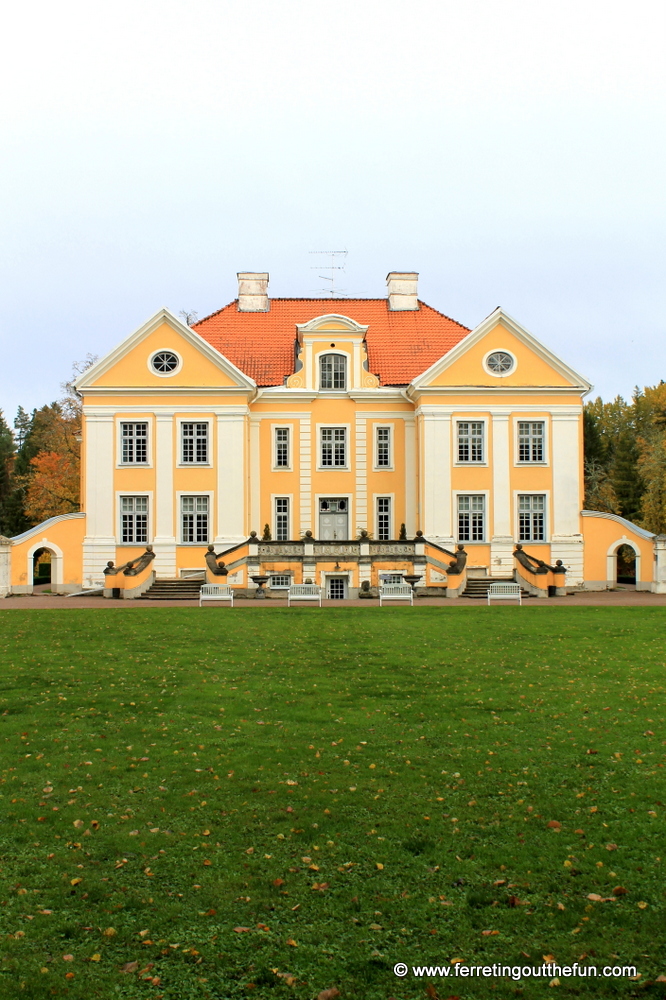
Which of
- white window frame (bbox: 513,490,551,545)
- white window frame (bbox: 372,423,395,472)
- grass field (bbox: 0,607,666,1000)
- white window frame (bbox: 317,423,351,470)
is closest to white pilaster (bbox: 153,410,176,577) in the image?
white window frame (bbox: 317,423,351,470)

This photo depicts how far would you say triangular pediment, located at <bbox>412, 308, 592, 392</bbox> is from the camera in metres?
34.0

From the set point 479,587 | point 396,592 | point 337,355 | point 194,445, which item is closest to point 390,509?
point 479,587

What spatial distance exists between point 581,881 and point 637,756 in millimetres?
2943

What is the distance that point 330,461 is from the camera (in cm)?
3575

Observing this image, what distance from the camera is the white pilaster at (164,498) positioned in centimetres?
3325

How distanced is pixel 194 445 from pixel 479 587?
41.3 ft

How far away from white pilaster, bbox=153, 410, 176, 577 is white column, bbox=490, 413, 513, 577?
12733 millimetres

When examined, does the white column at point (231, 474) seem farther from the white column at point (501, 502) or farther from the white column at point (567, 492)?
the white column at point (567, 492)

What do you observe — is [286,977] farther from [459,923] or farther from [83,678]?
[83,678]

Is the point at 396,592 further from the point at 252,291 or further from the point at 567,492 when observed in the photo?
the point at 252,291

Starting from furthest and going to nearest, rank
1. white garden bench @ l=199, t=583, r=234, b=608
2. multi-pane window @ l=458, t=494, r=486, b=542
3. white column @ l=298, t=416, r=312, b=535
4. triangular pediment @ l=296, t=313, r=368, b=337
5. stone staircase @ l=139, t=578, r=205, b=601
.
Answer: white column @ l=298, t=416, r=312, b=535 < triangular pediment @ l=296, t=313, r=368, b=337 < multi-pane window @ l=458, t=494, r=486, b=542 < stone staircase @ l=139, t=578, r=205, b=601 < white garden bench @ l=199, t=583, r=234, b=608

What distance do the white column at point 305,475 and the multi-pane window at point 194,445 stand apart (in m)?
4.01

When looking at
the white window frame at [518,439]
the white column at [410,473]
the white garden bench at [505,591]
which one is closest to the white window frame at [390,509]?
the white column at [410,473]

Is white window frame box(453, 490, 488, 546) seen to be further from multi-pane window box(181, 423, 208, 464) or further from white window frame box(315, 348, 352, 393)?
multi-pane window box(181, 423, 208, 464)
